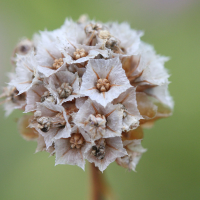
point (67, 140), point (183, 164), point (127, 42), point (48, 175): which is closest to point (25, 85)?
point (67, 140)

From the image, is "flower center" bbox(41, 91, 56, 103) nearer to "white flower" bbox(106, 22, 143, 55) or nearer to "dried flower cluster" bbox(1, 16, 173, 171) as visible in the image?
"dried flower cluster" bbox(1, 16, 173, 171)

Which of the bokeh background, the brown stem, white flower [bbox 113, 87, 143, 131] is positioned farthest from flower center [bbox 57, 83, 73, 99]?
the bokeh background

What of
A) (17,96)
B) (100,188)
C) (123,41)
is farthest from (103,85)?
(100,188)

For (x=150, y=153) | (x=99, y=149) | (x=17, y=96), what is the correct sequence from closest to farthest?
1. (x=99, y=149)
2. (x=17, y=96)
3. (x=150, y=153)

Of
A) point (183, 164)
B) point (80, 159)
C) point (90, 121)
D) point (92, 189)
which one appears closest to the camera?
point (90, 121)

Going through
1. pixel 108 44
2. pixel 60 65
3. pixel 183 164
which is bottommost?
pixel 183 164

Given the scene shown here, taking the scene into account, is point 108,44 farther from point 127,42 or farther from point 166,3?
point 166,3

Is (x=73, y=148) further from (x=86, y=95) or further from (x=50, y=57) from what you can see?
(x=50, y=57)
